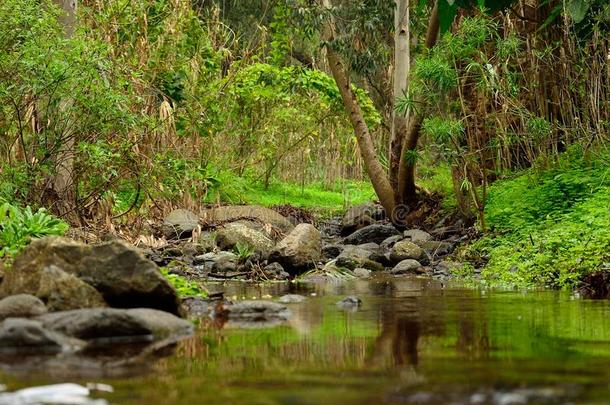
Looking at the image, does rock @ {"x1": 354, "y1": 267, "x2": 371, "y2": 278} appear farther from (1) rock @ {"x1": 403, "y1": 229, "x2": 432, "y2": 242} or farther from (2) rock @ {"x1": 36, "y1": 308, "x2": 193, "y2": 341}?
(2) rock @ {"x1": 36, "y1": 308, "x2": 193, "y2": 341}

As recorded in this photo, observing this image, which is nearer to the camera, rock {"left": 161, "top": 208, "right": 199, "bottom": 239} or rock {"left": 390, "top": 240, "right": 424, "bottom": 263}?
rock {"left": 390, "top": 240, "right": 424, "bottom": 263}

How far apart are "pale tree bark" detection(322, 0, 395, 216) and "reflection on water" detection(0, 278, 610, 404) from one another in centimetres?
897

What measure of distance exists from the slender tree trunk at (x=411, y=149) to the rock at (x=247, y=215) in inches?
77.3

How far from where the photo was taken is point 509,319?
5148 mm

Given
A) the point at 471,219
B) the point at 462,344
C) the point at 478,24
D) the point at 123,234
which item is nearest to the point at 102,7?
the point at 123,234

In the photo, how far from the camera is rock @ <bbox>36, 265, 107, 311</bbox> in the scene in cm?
458

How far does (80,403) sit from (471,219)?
1059 centimetres

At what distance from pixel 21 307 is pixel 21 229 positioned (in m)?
2.48

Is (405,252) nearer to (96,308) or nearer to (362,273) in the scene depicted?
(362,273)

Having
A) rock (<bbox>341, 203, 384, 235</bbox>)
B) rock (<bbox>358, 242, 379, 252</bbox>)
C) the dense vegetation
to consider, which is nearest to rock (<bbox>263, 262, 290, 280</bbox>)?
the dense vegetation

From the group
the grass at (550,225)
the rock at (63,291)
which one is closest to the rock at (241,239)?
the grass at (550,225)

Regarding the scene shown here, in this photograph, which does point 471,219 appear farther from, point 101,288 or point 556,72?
point 101,288

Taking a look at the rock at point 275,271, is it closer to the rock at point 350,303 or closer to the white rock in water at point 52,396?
the rock at point 350,303

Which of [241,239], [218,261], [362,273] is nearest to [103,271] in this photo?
[218,261]
